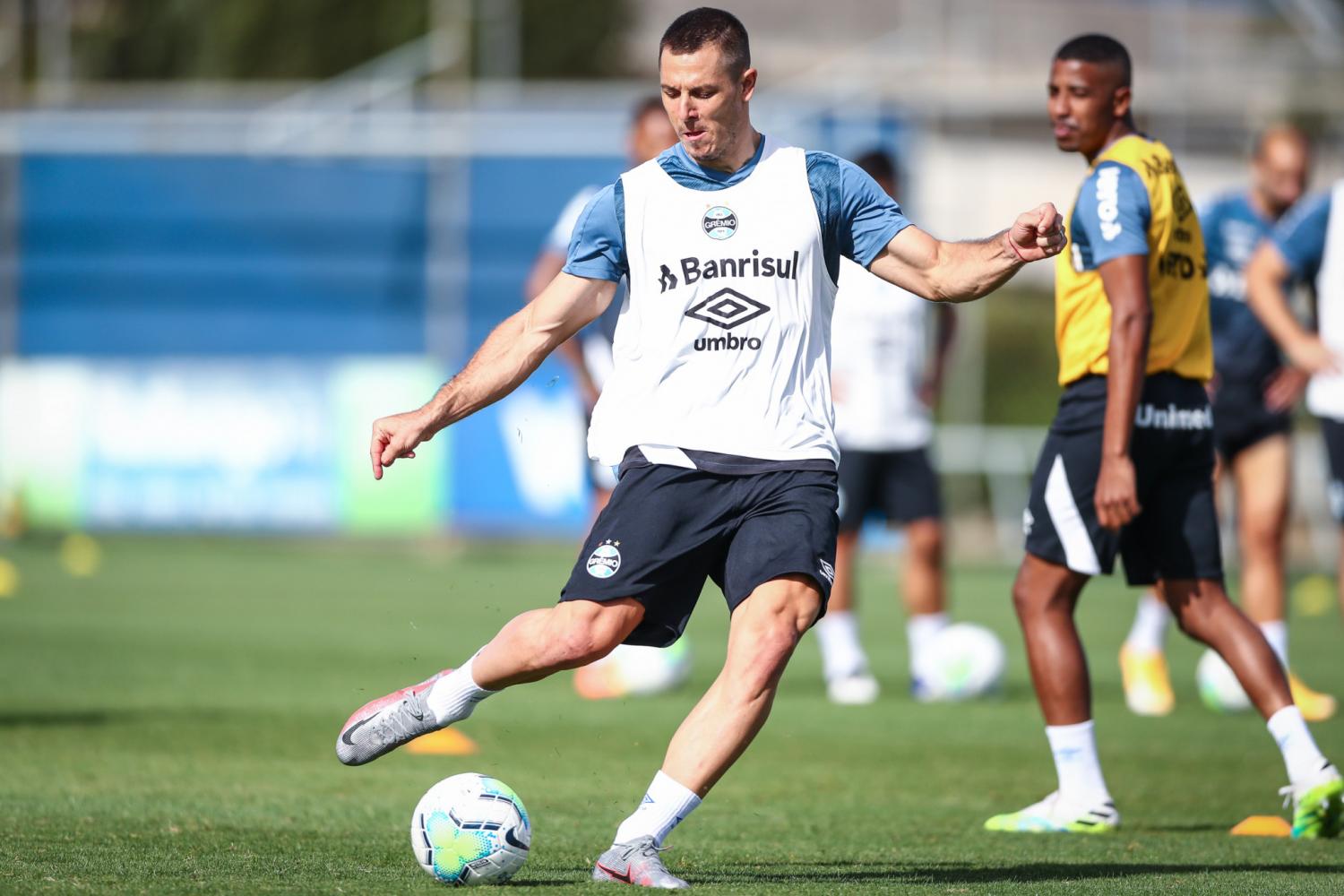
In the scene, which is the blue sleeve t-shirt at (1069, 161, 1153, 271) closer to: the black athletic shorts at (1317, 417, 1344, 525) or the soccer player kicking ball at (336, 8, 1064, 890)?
the soccer player kicking ball at (336, 8, 1064, 890)

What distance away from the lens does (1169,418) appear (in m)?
6.61

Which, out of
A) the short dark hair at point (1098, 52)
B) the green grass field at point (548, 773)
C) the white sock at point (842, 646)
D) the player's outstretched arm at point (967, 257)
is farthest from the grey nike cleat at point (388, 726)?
the white sock at point (842, 646)

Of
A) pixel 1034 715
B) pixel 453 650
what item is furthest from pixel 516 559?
pixel 1034 715

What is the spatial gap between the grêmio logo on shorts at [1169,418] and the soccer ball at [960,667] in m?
3.80

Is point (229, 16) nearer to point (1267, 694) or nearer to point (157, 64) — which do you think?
point (157, 64)

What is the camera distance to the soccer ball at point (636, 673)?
10.2 metres

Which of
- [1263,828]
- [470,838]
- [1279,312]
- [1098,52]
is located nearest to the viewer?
[470,838]

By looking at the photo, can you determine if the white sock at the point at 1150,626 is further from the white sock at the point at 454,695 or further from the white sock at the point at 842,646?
the white sock at the point at 454,695

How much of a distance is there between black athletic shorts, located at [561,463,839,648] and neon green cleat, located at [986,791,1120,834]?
1662 mm

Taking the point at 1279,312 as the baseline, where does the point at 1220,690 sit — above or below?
below

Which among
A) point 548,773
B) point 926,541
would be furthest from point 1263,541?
point 548,773

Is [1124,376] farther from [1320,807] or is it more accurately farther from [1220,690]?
[1220,690]

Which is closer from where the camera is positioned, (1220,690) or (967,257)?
(967,257)

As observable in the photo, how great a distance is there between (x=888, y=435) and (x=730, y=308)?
560cm
